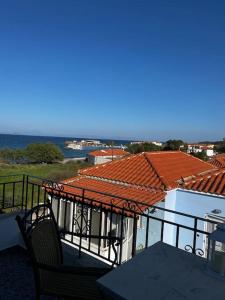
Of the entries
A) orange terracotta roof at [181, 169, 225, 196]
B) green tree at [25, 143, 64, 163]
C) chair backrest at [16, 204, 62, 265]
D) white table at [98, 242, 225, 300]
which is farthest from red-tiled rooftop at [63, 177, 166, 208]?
green tree at [25, 143, 64, 163]

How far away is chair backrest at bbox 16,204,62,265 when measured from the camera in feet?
7.28

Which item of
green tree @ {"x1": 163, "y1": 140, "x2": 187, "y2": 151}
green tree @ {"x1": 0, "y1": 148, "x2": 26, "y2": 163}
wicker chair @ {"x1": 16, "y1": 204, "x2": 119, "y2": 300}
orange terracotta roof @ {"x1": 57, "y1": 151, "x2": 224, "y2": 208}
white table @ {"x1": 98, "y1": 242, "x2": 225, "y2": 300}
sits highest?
green tree @ {"x1": 163, "y1": 140, "x2": 187, "y2": 151}

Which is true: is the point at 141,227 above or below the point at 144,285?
below

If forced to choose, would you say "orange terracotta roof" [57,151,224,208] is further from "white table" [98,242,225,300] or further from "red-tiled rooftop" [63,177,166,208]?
"white table" [98,242,225,300]

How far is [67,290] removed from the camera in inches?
86.9

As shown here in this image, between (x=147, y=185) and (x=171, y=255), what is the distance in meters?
9.97

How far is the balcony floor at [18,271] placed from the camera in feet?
9.92

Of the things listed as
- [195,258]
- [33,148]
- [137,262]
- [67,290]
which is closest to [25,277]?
[67,290]

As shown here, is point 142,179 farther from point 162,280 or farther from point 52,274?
point 162,280

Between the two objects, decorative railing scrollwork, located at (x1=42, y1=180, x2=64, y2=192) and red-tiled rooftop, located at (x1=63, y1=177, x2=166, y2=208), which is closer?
decorative railing scrollwork, located at (x1=42, y1=180, x2=64, y2=192)

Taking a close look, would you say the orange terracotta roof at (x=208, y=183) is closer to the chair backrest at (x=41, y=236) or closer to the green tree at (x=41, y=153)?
the chair backrest at (x=41, y=236)

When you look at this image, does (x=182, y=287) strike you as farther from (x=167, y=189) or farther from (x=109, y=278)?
(x=167, y=189)

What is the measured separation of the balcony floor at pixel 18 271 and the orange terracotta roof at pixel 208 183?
7.81 metres

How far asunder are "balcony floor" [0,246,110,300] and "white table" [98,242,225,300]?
1.57 m
